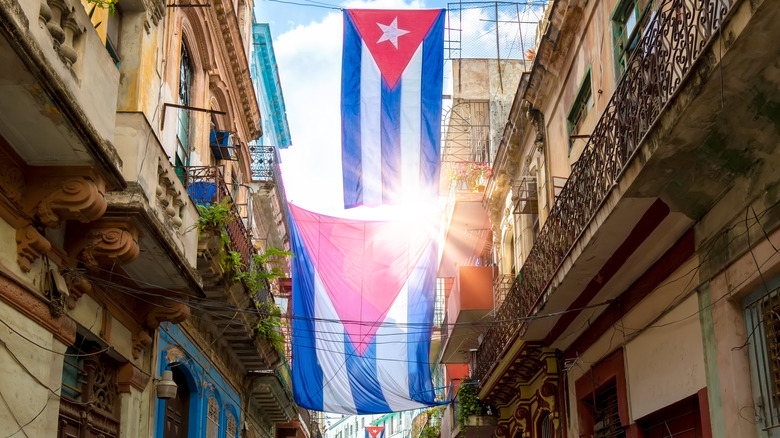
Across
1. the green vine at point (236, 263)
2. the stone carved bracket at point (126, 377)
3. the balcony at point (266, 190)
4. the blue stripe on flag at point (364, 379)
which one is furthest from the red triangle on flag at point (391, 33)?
the balcony at point (266, 190)

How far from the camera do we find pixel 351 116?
1243 centimetres

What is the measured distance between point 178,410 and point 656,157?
804 centimetres

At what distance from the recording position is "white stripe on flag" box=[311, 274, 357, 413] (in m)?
14.2

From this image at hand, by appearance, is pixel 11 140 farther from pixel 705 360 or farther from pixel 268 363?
pixel 268 363

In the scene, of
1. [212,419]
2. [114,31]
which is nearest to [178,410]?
[212,419]

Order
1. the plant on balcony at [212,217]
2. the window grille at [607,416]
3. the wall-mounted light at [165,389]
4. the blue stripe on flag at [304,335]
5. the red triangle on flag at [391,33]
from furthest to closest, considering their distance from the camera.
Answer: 1. the blue stripe on flag at [304,335]
2. the red triangle on flag at [391,33]
3. the window grille at [607,416]
4. the plant on balcony at [212,217]
5. the wall-mounted light at [165,389]

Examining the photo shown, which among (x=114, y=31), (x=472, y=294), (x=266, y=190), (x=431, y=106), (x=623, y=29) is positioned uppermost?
(x=266, y=190)

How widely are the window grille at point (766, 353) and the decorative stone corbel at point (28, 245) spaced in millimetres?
5680

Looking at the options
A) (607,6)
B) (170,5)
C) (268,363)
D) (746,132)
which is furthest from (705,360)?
(268,363)

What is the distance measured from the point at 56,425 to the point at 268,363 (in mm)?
9664

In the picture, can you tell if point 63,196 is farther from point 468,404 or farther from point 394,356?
point 468,404

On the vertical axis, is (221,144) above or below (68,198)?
above

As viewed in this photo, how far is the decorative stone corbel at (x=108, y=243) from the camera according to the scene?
7.71 m

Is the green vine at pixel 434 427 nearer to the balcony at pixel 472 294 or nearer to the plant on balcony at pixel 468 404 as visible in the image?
the plant on balcony at pixel 468 404
